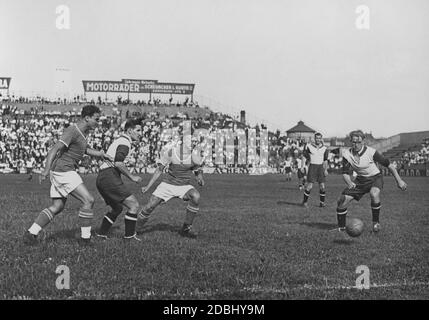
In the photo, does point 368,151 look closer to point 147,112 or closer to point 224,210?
point 224,210

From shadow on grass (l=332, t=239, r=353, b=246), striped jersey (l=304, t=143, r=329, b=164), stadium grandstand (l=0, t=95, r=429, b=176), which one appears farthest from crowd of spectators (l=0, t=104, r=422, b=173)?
shadow on grass (l=332, t=239, r=353, b=246)

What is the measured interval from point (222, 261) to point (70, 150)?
9.93ft

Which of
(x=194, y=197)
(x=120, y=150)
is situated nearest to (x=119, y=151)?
(x=120, y=150)

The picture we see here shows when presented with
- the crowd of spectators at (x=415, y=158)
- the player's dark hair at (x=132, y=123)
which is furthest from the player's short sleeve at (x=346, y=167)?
the crowd of spectators at (x=415, y=158)

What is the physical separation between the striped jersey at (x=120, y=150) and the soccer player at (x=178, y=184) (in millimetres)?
896

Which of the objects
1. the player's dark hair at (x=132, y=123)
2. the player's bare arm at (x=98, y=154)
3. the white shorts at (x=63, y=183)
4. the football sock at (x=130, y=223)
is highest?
the player's dark hair at (x=132, y=123)

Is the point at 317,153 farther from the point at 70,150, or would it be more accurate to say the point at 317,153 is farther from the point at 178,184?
the point at 70,150

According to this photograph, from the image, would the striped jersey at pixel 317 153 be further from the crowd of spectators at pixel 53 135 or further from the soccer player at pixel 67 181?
the crowd of spectators at pixel 53 135

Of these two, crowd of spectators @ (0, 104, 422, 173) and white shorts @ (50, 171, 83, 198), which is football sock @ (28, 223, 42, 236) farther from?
crowd of spectators @ (0, 104, 422, 173)

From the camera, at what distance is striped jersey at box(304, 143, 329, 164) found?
665 inches

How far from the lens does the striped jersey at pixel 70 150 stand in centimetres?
831

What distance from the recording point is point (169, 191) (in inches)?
381
